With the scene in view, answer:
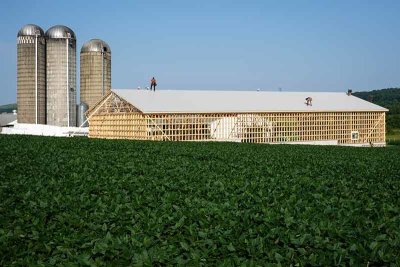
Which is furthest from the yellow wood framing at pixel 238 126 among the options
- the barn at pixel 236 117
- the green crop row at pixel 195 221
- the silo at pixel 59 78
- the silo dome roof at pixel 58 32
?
the silo dome roof at pixel 58 32

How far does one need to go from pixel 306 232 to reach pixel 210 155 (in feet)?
40.9

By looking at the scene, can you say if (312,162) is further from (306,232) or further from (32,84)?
(32,84)

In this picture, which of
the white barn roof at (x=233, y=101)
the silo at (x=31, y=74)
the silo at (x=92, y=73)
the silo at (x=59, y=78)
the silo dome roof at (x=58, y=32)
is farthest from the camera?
the silo at (x=92, y=73)

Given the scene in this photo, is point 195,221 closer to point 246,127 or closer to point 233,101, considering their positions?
point 246,127

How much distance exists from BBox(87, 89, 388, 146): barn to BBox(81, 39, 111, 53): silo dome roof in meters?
28.2

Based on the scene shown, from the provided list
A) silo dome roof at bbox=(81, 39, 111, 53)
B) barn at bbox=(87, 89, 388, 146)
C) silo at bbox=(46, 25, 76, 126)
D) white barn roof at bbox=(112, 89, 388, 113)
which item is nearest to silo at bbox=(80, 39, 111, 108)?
silo dome roof at bbox=(81, 39, 111, 53)

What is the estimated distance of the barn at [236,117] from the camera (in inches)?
1394

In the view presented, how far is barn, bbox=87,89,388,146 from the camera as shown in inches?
1394

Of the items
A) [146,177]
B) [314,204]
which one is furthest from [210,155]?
[314,204]

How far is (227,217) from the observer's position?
639 centimetres

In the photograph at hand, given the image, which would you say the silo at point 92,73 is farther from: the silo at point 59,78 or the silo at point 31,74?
the silo at point 31,74

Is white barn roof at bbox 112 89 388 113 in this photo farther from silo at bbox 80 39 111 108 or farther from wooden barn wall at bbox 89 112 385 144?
silo at bbox 80 39 111 108

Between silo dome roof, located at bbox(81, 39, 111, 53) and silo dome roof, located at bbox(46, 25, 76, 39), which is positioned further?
silo dome roof, located at bbox(81, 39, 111, 53)

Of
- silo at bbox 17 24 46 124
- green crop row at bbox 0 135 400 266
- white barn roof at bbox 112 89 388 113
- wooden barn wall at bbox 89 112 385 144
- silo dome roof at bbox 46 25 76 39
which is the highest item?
silo dome roof at bbox 46 25 76 39
